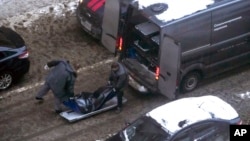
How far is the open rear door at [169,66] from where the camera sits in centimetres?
1362

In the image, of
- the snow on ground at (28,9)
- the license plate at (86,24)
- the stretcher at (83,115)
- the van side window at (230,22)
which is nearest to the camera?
the stretcher at (83,115)

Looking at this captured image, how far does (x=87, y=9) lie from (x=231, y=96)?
15.5 feet

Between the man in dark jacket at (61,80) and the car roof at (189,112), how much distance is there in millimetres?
2520

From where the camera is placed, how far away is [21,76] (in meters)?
15.4

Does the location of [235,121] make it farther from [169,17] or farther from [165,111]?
[169,17]

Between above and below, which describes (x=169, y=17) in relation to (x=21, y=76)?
above

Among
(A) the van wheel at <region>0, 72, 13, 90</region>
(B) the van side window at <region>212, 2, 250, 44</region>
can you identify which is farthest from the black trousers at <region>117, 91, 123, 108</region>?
(A) the van wheel at <region>0, 72, 13, 90</region>

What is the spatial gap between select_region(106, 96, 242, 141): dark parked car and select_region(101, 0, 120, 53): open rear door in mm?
3689

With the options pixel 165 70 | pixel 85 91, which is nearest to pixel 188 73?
pixel 165 70

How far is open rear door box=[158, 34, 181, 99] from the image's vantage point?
536 inches

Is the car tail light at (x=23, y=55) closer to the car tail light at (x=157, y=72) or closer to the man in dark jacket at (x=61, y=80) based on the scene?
the man in dark jacket at (x=61, y=80)

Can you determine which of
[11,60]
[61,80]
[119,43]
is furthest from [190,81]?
[11,60]

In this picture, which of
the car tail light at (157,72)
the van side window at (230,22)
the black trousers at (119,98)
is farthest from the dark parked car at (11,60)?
the van side window at (230,22)

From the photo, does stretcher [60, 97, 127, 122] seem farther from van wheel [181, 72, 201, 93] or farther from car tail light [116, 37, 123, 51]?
van wheel [181, 72, 201, 93]
